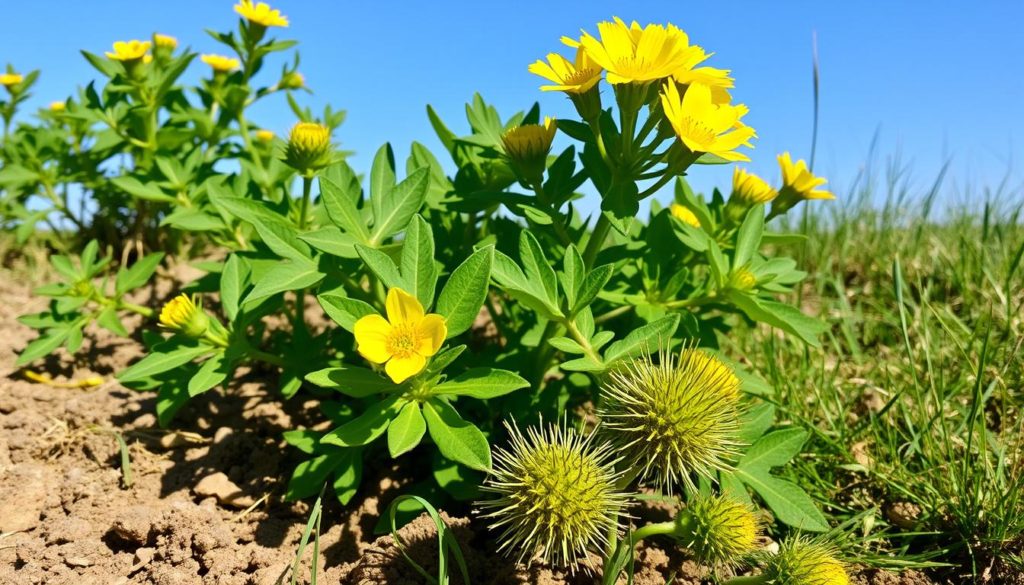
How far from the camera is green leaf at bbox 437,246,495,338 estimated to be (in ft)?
6.59

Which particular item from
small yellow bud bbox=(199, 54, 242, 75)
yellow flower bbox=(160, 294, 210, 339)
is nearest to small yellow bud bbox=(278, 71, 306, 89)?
small yellow bud bbox=(199, 54, 242, 75)

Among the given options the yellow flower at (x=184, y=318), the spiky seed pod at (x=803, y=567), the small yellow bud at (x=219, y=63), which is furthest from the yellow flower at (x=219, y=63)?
the spiky seed pod at (x=803, y=567)

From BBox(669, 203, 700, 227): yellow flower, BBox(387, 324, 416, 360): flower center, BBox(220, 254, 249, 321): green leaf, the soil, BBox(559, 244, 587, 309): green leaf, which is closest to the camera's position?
BBox(387, 324, 416, 360): flower center

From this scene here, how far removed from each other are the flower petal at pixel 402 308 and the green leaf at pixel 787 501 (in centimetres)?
105

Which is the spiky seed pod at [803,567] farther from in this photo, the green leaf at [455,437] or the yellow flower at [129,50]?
the yellow flower at [129,50]

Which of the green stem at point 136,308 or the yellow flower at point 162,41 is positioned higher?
the yellow flower at point 162,41

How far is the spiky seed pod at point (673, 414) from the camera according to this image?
1.91 meters

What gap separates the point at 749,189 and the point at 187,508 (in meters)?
2.16

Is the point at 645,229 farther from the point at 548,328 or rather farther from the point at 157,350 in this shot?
the point at 157,350

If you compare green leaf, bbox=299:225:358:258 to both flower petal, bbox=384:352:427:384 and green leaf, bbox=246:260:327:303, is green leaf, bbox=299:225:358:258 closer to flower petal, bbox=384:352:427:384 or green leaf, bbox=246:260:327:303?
green leaf, bbox=246:260:327:303

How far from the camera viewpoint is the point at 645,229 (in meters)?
2.85

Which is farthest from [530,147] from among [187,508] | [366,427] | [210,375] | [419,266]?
[187,508]

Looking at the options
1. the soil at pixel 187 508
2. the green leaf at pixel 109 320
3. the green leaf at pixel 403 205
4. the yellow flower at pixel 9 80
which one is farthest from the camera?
the yellow flower at pixel 9 80

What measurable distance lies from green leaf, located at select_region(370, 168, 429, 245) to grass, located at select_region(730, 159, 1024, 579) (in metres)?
1.54
